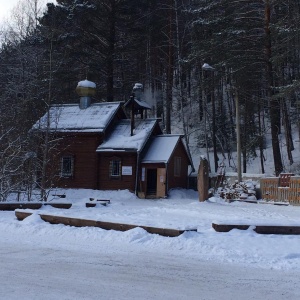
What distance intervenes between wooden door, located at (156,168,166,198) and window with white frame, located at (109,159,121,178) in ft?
9.57

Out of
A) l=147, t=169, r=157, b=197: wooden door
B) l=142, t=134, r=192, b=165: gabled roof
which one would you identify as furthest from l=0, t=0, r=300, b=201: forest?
l=147, t=169, r=157, b=197: wooden door

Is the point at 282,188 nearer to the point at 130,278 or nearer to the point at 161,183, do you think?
the point at 161,183

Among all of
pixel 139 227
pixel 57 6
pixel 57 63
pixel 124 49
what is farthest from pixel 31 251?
pixel 57 6

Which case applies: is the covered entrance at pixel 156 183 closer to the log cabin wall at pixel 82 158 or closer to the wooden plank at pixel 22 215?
the log cabin wall at pixel 82 158

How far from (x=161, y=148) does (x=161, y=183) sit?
2665mm

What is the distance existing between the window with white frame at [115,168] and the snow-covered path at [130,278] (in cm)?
2176

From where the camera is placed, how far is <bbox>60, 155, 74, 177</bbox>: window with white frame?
31.9m

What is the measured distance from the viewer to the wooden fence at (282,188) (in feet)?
70.5

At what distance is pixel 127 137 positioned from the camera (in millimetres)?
31516

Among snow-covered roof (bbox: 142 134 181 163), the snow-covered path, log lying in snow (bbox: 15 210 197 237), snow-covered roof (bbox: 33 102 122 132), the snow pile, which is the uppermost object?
snow-covered roof (bbox: 33 102 122 132)

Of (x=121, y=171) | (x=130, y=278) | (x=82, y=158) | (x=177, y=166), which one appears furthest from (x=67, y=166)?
(x=130, y=278)

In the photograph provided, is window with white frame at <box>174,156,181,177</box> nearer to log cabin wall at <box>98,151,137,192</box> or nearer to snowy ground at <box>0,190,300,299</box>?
log cabin wall at <box>98,151,137,192</box>

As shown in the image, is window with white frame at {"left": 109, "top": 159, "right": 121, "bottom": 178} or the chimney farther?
the chimney

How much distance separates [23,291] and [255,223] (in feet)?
20.9
